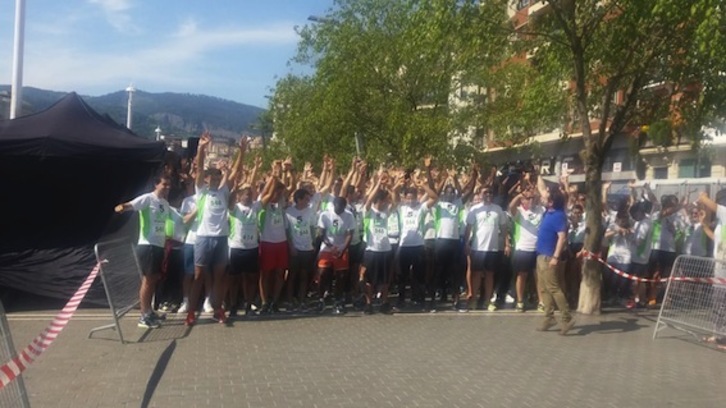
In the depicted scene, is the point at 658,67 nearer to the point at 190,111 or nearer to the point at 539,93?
the point at 539,93

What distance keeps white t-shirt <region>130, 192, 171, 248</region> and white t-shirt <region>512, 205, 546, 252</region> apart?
17.9 feet

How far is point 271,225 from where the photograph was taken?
1056 centimetres

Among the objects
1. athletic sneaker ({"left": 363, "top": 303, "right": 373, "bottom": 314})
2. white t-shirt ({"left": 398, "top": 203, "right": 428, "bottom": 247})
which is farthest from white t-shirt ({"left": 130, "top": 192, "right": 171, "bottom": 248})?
white t-shirt ({"left": 398, "top": 203, "right": 428, "bottom": 247})

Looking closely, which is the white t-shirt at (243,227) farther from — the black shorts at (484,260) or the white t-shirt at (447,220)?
the black shorts at (484,260)

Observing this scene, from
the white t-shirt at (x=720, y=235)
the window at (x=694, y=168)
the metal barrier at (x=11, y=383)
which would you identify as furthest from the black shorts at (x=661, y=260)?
the window at (x=694, y=168)

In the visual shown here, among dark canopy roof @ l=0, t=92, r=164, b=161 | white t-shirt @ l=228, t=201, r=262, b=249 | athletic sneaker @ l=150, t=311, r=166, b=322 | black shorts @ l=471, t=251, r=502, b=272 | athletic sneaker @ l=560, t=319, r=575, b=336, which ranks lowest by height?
athletic sneaker @ l=150, t=311, r=166, b=322

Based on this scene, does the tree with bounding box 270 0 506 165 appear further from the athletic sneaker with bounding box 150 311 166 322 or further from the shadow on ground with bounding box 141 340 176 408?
the shadow on ground with bounding box 141 340 176 408

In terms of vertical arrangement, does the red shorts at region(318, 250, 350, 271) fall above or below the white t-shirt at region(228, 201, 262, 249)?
below

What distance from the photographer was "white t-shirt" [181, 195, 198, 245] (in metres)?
10.2

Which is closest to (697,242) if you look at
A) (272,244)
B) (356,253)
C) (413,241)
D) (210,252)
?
(413,241)

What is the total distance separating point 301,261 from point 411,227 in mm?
1770

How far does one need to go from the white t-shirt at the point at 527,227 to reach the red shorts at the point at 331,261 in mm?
2790

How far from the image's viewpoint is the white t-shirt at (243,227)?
10.2 m

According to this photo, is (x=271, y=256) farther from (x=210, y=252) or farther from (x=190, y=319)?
(x=190, y=319)
